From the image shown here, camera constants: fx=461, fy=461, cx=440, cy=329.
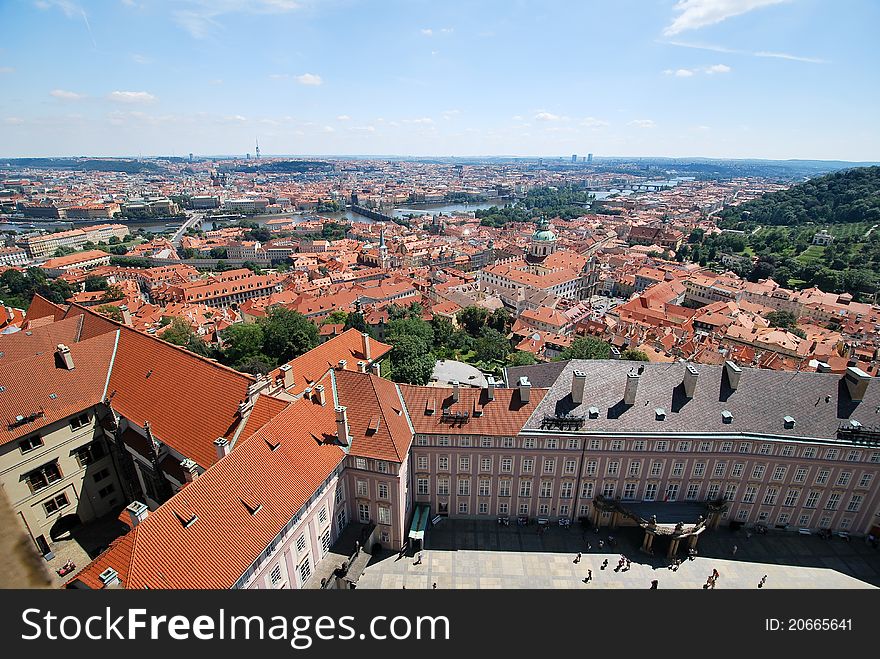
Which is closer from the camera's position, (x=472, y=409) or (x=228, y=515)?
(x=228, y=515)

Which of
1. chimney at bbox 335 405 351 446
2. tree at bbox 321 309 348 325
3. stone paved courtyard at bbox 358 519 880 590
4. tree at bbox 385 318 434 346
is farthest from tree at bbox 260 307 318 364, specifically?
stone paved courtyard at bbox 358 519 880 590

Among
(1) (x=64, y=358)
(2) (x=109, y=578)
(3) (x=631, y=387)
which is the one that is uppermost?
(1) (x=64, y=358)

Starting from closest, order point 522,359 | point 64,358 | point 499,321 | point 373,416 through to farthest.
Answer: point 373,416, point 64,358, point 522,359, point 499,321

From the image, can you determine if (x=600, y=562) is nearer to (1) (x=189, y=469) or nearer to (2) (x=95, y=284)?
(1) (x=189, y=469)

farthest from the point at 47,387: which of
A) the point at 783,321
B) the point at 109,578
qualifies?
the point at 783,321

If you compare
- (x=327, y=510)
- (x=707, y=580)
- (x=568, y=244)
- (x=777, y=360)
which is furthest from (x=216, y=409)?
(x=568, y=244)
